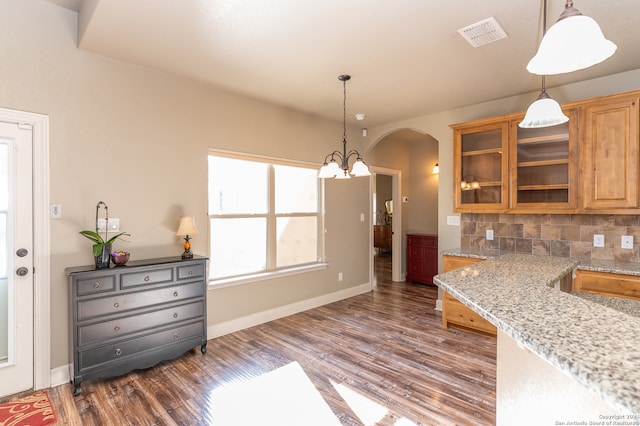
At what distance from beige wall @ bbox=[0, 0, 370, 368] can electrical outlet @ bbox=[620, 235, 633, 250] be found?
12.1 ft

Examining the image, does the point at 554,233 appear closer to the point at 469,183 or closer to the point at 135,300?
the point at 469,183

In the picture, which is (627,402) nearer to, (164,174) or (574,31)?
(574,31)

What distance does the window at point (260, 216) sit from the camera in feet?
12.1

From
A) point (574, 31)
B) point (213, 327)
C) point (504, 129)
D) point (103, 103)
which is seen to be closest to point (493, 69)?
point (504, 129)

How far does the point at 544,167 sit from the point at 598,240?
91 cm

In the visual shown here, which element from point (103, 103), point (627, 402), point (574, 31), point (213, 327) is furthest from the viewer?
point (213, 327)

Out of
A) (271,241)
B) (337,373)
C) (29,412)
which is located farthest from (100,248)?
(337,373)

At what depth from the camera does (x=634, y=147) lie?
2.84 meters

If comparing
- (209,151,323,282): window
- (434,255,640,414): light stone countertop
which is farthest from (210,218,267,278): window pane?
(434,255,640,414): light stone countertop

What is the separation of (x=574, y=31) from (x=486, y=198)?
2797 millimetres

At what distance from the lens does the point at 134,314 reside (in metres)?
2.68

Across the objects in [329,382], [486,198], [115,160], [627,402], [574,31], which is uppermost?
[574,31]

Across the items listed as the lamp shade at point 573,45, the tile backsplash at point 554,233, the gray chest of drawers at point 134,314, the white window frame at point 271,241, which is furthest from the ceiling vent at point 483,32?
the gray chest of drawers at point 134,314

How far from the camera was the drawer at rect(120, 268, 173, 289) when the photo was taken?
2.63 m
